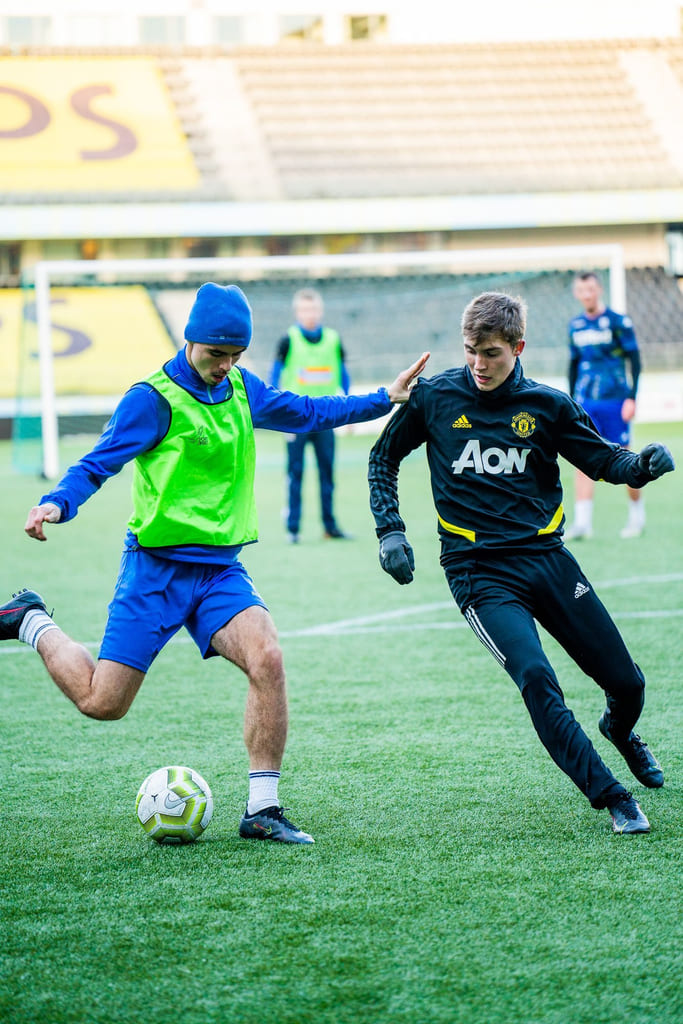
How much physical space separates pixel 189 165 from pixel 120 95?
3.03m

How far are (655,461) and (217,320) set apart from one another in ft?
4.73

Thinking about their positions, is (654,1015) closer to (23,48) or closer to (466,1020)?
(466,1020)

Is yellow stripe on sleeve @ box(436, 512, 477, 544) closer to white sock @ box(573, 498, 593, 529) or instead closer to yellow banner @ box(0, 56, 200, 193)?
white sock @ box(573, 498, 593, 529)

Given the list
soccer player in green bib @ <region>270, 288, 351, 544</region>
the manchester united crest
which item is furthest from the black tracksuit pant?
soccer player in green bib @ <region>270, 288, 351, 544</region>

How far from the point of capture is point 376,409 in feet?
14.3

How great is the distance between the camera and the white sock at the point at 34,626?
4323 mm

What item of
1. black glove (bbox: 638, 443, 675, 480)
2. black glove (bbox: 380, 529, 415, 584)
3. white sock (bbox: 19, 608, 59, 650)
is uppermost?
black glove (bbox: 638, 443, 675, 480)

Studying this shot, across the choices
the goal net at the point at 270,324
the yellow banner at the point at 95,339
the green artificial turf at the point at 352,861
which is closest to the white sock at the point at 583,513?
the green artificial turf at the point at 352,861

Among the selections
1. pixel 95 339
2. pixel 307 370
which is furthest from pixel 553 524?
pixel 95 339

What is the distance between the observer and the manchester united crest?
411cm

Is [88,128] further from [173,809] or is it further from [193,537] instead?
[173,809]

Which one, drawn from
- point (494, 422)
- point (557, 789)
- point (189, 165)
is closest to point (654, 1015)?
point (557, 789)

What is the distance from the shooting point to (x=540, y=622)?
408cm

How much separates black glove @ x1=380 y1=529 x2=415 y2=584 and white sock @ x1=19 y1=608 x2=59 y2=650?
3.86 ft
